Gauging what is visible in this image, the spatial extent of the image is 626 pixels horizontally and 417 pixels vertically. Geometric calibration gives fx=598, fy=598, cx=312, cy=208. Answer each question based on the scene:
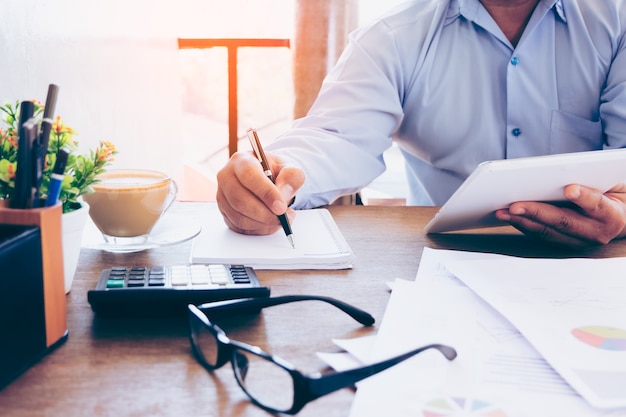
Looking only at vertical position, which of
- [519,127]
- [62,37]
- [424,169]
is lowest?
[424,169]

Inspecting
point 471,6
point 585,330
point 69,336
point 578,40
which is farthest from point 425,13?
point 69,336

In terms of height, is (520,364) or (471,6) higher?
(471,6)

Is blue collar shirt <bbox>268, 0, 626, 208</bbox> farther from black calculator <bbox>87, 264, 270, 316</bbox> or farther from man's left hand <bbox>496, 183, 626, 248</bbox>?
black calculator <bbox>87, 264, 270, 316</bbox>

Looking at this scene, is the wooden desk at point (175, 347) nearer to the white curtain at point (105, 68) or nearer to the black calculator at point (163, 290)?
the black calculator at point (163, 290)

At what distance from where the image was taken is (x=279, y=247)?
32.6 inches

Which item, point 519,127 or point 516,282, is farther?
point 519,127

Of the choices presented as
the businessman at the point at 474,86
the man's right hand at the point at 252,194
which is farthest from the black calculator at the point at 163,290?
the businessman at the point at 474,86

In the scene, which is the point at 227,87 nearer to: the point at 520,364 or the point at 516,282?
the point at 516,282

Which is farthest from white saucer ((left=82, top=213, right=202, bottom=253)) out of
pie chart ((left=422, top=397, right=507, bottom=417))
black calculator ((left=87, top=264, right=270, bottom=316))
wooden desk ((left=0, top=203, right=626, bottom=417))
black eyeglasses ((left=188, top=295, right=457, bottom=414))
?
pie chart ((left=422, top=397, right=507, bottom=417))

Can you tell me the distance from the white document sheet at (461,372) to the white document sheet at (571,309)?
0.01 meters

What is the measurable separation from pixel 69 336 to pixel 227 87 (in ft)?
6.07

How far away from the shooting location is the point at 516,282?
700 millimetres

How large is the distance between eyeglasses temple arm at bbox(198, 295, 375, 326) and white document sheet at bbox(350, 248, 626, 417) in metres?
0.02

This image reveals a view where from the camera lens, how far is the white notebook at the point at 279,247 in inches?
30.4
